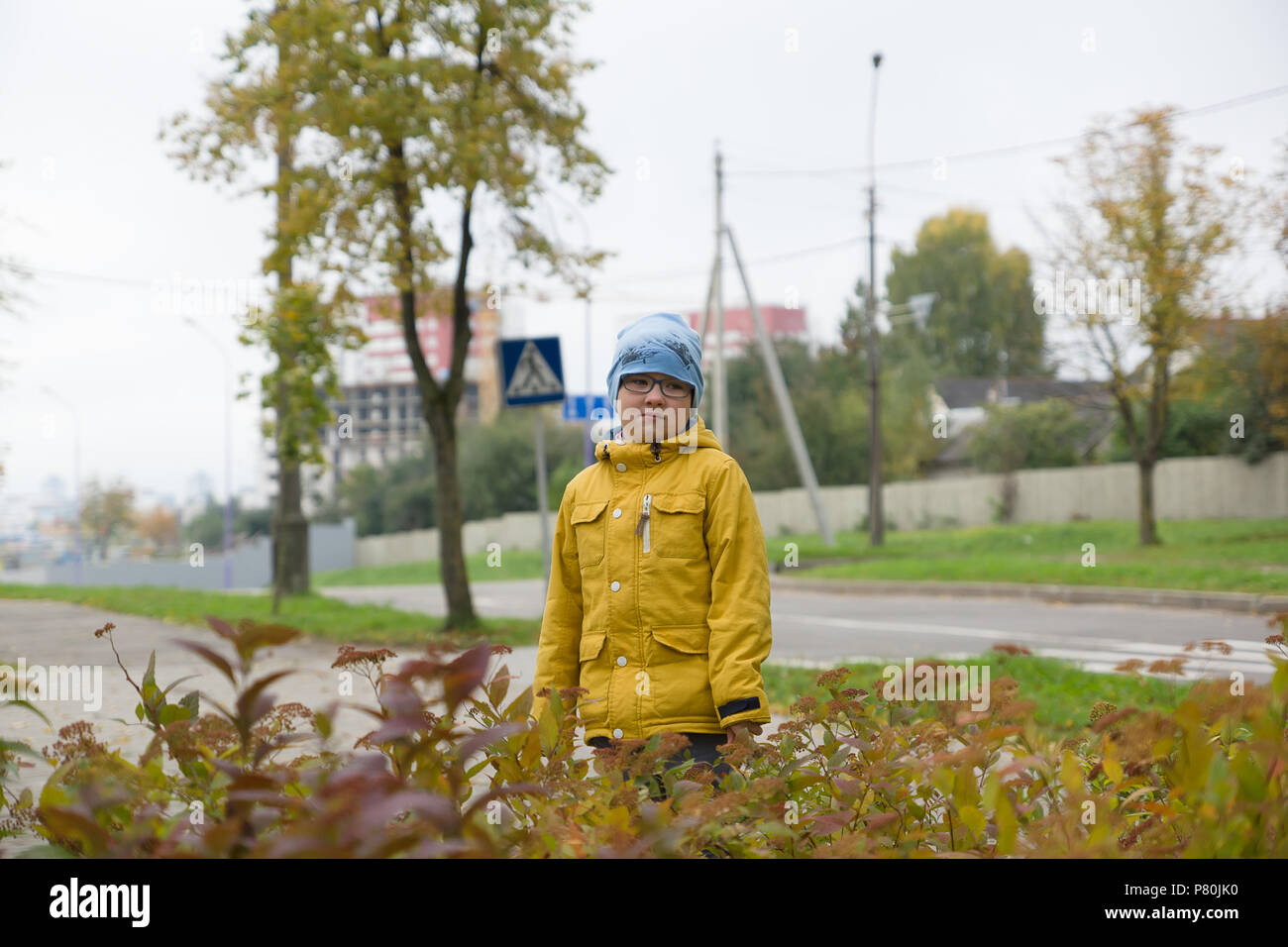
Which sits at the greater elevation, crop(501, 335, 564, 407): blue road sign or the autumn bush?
crop(501, 335, 564, 407): blue road sign

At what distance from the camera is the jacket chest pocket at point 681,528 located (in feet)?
8.75

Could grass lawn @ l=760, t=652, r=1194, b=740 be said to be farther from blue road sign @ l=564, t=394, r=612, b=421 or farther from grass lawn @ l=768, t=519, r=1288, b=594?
grass lawn @ l=768, t=519, r=1288, b=594

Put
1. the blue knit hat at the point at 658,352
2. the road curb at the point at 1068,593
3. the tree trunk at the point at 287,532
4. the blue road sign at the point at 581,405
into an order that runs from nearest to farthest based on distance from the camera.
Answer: the blue knit hat at the point at 658,352, the road curb at the point at 1068,593, the blue road sign at the point at 581,405, the tree trunk at the point at 287,532

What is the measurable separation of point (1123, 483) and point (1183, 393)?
448 inches

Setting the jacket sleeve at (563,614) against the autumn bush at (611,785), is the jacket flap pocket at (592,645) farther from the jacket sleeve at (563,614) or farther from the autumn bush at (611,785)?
the autumn bush at (611,785)

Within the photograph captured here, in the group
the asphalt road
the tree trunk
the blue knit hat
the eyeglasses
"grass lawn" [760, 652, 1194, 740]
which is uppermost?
the blue knit hat

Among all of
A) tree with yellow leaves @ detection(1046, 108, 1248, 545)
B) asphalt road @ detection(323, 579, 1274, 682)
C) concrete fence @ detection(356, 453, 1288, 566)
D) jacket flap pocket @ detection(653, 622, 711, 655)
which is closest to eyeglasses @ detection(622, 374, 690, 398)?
jacket flap pocket @ detection(653, 622, 711, 655)

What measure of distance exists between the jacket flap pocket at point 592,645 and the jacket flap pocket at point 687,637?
13 cm

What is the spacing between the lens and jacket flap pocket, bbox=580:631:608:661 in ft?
8.68

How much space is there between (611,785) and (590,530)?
41.0 inches

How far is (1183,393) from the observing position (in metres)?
22.1

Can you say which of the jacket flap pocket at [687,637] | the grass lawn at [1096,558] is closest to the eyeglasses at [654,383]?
the jacket flap pocket at [687,637]
